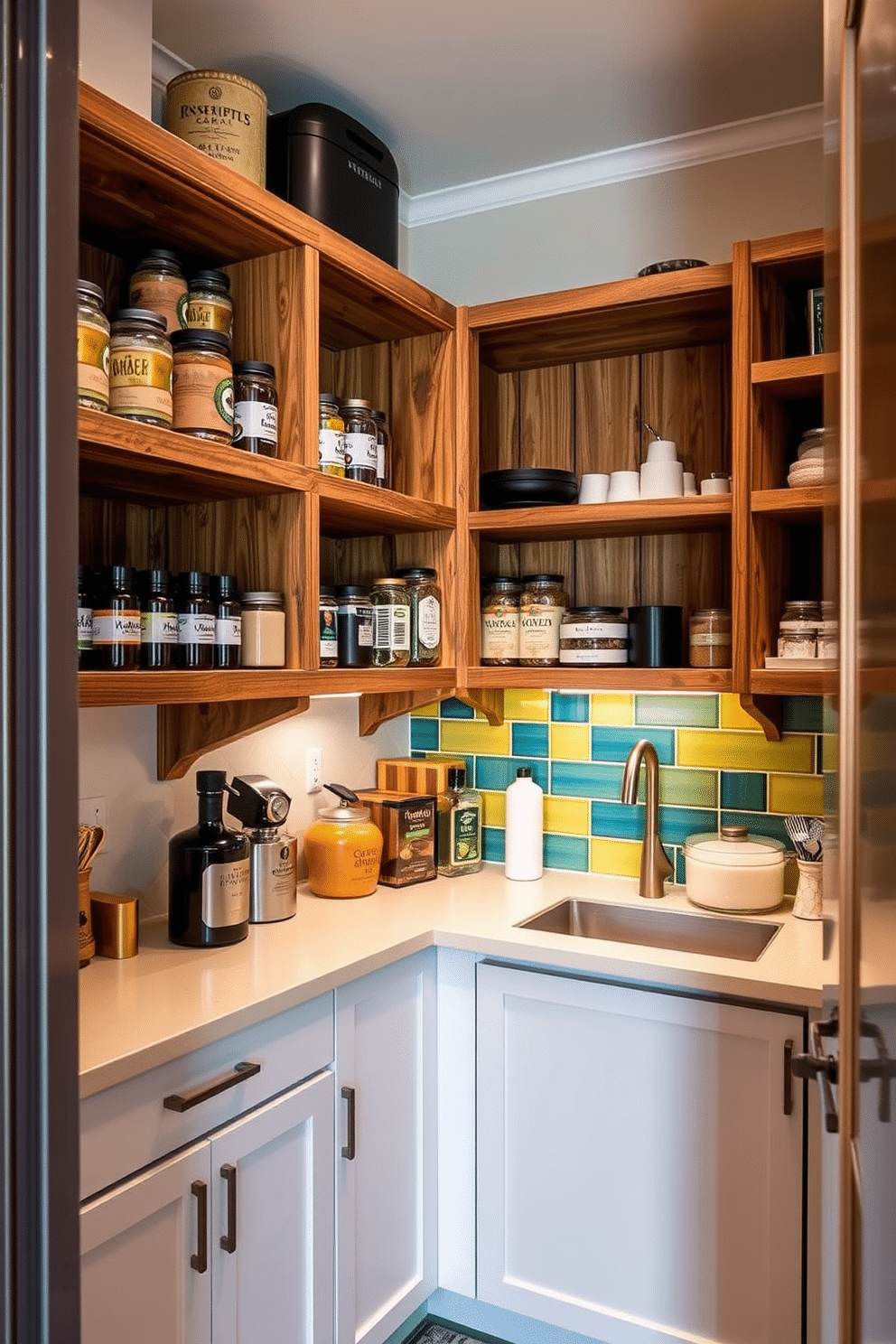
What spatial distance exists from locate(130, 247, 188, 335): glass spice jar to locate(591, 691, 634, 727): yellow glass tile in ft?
4.10

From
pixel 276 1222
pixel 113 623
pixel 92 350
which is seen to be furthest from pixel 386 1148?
pixel 92 350

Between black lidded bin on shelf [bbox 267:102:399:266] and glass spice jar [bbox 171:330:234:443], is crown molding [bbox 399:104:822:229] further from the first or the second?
glass spice jar [bbox 171:330:234:443]

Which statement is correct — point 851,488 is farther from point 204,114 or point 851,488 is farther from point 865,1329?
point 204,114

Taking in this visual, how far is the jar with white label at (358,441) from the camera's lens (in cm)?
203

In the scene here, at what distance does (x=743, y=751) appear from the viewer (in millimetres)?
2271

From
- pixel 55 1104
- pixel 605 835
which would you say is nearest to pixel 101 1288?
pixel 55 1104

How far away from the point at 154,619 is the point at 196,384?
1.30 feet

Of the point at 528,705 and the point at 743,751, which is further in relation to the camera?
the point at 528,705

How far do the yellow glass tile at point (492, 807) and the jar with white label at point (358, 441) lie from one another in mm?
929

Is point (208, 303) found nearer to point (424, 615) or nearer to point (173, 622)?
point (173, 622)

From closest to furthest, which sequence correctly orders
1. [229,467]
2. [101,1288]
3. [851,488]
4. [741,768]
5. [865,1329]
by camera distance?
[865,1329]
[851,488]
[101,1288]
[229,467]
[741,768]

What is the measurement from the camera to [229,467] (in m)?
1.65

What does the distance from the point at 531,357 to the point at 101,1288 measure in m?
2.07

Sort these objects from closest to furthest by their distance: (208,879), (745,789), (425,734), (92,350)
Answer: (92,350) → (208,879) → (745,789) → (425,734)
